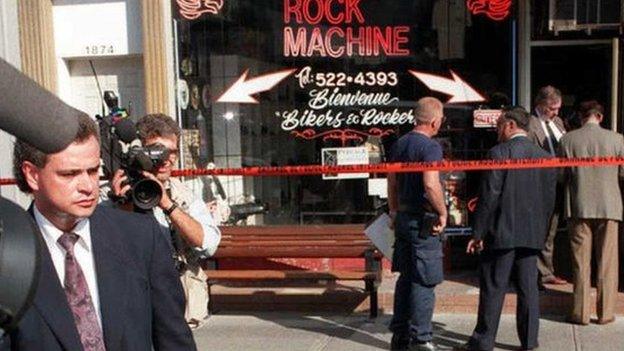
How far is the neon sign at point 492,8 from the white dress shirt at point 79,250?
5588 millimetres

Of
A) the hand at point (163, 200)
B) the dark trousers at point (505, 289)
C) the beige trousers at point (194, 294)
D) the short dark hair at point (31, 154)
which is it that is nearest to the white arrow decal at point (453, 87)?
the dark trousers at point (505, 289)

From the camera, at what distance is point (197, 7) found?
725 cm

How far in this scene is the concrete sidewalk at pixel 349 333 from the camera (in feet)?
17.7

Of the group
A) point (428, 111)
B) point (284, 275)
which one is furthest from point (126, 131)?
point (284, 275)

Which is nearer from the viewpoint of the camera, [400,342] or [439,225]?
[439,225]

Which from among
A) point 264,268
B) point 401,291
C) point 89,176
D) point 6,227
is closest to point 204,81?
point 264,268

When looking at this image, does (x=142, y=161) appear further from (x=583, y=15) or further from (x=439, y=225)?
(x=583, y=15)

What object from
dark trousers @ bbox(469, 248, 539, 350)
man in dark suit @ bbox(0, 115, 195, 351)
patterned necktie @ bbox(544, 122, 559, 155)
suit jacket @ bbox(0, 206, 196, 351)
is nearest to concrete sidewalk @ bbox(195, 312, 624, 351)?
dark trousers @ bbox(469, 248, 539, 350)

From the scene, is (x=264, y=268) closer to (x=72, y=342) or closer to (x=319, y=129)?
(x=319, y=129)

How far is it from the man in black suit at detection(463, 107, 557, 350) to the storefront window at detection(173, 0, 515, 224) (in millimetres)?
1966

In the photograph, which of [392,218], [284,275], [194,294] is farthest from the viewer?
[284,275]

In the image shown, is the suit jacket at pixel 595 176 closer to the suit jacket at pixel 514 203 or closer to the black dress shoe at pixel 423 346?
the suit jacket at pixel 514 203

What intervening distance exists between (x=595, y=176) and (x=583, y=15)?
176cm

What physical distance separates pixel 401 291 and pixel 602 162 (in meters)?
1.69
